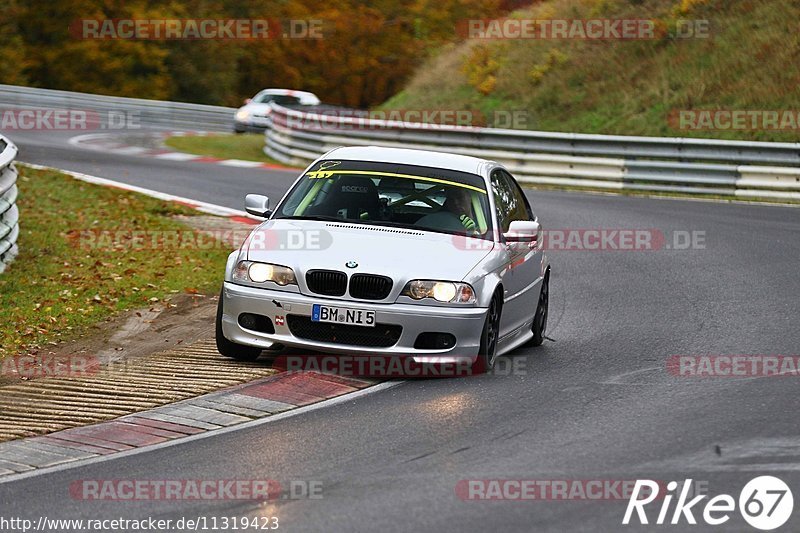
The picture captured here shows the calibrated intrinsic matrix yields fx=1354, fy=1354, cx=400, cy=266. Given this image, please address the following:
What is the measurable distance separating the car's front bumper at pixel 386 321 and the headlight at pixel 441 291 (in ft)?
0.22

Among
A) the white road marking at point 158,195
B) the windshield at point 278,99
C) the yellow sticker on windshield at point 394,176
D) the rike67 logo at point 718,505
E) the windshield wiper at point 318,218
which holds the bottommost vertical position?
the windshield at point 278,99

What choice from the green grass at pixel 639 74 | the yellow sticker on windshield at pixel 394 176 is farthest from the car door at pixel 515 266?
the green grass at pixel 639 74

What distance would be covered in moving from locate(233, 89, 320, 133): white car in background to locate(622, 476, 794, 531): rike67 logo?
3537 cm

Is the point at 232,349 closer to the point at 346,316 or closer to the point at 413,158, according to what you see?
the point at 346,316

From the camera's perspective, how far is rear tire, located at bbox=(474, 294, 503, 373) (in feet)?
31.5

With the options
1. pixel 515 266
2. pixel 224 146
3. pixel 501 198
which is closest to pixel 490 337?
pixel 515 266

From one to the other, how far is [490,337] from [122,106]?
116 feet

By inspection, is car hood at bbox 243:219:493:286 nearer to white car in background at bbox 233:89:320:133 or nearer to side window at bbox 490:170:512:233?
side window at bbox 490:170:512:233

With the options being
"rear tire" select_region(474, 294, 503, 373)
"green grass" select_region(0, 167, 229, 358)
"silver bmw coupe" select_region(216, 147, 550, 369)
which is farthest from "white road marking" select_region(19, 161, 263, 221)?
"rear tire" select_region(474, 294, 503, 373)

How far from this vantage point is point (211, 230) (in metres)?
17.1

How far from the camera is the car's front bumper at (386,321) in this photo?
9312 millimetres

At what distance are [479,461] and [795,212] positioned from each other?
15627 millimetres

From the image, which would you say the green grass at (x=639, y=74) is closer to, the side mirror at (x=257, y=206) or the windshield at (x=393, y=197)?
the windshield at (x=393, y=197)

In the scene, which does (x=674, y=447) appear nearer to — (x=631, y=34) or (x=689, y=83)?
(x=689, y=83)
